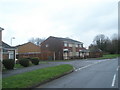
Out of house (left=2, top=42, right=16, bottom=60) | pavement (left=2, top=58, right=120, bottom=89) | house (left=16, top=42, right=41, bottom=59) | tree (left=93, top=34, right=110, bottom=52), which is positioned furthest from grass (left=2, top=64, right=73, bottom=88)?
tree (left=93, top=34, right=110, bottom=52)

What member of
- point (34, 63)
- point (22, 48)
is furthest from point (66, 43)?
point (34, 63)

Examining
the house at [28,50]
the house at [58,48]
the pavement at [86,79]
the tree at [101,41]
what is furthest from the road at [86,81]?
the tree at [101,41]

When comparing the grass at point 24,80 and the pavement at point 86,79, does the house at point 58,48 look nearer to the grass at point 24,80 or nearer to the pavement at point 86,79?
the pavement at point 86,79

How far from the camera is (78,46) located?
71812 mm

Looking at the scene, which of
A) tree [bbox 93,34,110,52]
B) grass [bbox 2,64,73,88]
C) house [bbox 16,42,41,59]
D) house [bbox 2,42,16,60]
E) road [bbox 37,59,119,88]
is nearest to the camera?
grass [bbox 2,64,73,88]

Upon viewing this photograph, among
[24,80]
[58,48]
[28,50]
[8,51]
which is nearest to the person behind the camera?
[24,80]

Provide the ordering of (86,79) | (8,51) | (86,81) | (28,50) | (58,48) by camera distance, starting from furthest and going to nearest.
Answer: (28,50) → (58,48) → (8,51) → (86,79) → (86,81)

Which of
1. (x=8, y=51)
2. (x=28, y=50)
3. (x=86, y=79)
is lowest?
(x=86, y=79)

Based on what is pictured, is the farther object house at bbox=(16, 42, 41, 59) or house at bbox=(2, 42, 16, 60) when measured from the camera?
house at bbox=(16, 42, 41, 59)

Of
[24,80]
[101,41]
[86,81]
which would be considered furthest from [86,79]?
[101,41]

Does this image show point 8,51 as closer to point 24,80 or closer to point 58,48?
point 24,80

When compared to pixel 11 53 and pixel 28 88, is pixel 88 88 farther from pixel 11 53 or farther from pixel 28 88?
pixel 11 53

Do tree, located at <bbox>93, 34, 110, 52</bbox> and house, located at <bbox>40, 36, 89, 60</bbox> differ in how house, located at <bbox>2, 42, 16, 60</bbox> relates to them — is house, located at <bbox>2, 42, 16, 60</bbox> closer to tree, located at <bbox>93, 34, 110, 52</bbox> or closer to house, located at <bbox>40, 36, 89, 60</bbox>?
house, located at <bbox>40, 36, 89, 60</bbox>

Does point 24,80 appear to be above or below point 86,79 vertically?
above
